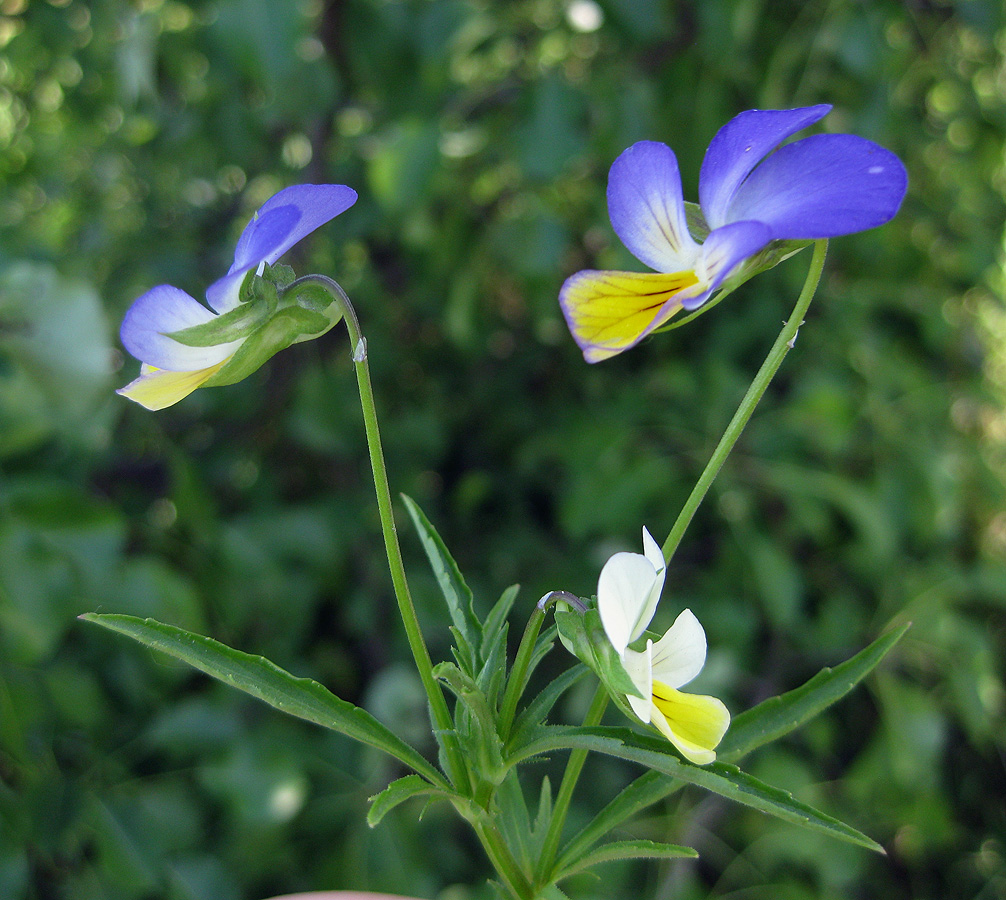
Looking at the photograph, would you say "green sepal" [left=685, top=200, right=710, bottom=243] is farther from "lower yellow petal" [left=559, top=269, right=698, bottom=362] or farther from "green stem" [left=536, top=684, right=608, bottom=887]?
"green stem" [left=536, top=684, right=608, bottom=887]

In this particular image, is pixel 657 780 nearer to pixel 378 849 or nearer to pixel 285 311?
pixel 285 311

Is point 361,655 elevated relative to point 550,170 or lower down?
lower down

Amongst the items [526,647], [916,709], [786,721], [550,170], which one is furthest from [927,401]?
[526,647]

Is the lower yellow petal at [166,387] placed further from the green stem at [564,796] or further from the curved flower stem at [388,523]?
the green stem at [564,796]

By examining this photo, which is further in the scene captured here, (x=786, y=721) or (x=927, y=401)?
(x=927, y=401)

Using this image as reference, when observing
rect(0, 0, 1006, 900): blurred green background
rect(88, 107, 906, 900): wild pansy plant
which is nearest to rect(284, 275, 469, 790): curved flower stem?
rect(88, 107, 906, 900): wild pansy plant

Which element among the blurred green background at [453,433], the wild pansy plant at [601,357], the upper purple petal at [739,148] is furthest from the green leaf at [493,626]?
the blurred green background at [453,433]
